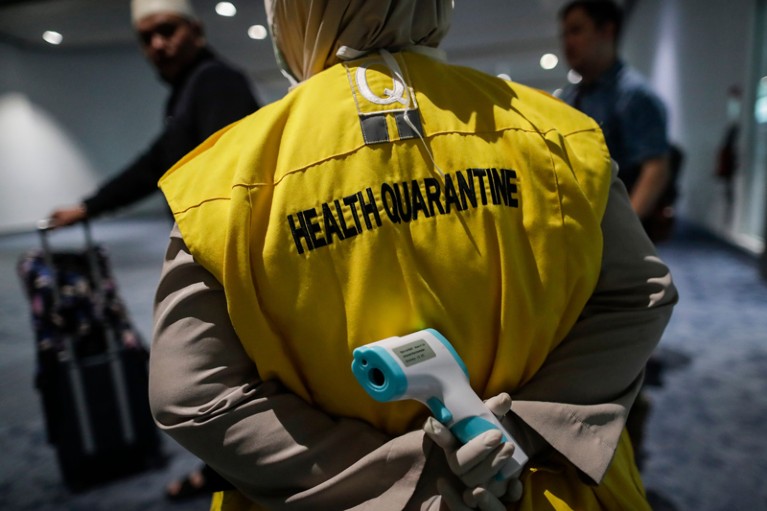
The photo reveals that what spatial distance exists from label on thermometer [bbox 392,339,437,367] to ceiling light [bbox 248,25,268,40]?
891 cm

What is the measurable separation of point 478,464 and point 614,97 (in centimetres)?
167

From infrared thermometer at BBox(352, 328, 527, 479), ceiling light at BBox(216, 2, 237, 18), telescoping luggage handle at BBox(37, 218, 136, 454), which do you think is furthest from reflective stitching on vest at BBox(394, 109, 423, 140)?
ceiling light at BBox(216, 2, 237, 18)

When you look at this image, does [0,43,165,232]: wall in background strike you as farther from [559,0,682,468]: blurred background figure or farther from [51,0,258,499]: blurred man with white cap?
[559,0,682,468]: blurred background figure

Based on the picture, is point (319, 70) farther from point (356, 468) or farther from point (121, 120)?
point (121, 120)

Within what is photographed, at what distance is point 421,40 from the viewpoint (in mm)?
710

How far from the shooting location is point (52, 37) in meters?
8.95

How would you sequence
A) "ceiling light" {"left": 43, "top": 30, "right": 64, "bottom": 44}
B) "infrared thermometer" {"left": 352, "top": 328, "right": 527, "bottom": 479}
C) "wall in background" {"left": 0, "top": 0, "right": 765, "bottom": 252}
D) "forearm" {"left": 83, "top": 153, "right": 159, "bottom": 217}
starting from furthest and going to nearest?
1. "ceiling light" {"left": 43, "top": 30, "right": 64, "bottom": 44}
2. "wall in background" {"left": 0, "top": 0, "right": 765, "bottom": 252}
3. "forearm" {"left": 83, "top": 153, "right": 159, "bottom": 217}
4. "infrared thermometer" {"left": 352, "top": 328, "right": 527, "bottom": 479}

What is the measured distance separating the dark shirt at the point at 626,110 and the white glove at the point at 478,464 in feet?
5.03

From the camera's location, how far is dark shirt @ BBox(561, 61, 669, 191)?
5.93 feet

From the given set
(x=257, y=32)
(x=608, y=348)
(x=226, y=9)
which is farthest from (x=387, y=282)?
(x=257, y=32)

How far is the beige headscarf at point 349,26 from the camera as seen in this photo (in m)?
0.64

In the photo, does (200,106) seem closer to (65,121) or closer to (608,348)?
(608,348)

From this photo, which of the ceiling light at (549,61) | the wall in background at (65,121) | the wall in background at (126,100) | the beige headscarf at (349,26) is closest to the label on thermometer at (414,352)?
the beige headscarf at (349,26)

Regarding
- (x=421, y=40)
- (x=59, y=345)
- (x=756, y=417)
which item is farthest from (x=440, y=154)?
(x=756, y=417)
